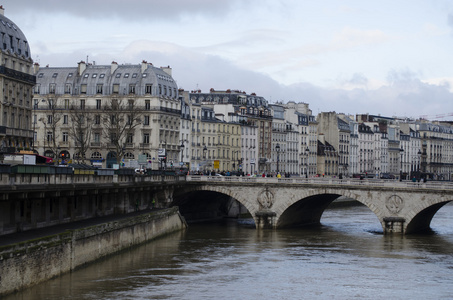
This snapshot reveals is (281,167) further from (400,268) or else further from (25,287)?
(25,287)

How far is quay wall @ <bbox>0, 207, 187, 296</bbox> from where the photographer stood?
40.9 metres

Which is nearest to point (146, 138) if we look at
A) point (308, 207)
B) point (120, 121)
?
point (120, 121)

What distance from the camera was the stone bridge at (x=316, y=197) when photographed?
77750 mm

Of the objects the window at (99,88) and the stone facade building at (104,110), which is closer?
the stone facade building at (104,110)

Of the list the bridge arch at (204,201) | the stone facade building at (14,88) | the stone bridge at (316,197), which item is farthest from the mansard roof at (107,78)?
the stone bridge at (316,197)

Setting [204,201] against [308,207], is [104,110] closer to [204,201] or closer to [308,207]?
[204,201]

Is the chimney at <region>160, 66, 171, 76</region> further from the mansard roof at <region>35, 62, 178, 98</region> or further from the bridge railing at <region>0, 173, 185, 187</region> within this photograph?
the bridge railing at <region>0, 173, 185, 187</region>

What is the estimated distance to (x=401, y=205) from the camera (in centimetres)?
7831

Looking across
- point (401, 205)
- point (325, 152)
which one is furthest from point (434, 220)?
point (325, 152)

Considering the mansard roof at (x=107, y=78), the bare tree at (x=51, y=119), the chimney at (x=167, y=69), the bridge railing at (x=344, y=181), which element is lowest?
the bridge railing at (x=344, y=181)

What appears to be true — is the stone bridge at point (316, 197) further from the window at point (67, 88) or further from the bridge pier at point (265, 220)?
the window at point (67, 88)

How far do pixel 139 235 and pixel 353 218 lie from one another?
42299mm

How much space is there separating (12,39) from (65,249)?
150 feet

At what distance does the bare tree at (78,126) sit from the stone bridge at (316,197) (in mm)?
27142
